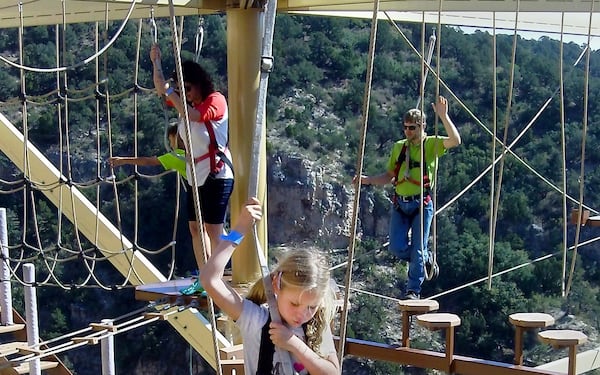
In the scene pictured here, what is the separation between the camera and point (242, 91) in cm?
301

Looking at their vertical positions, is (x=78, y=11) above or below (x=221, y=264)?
above

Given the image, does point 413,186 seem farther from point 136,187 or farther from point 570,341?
point 136,187

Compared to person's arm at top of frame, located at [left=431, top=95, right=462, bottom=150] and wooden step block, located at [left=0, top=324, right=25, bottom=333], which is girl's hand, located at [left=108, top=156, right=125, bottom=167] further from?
wooden step block, located at [left=0, top=324, right=25, bottom=333]

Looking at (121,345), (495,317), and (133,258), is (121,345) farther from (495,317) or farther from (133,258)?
(133,258)

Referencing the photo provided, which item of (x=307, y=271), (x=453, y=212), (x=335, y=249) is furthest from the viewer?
Result: (x=335, y=249)

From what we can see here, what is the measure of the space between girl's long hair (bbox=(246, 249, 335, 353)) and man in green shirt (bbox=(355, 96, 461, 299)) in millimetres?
1705

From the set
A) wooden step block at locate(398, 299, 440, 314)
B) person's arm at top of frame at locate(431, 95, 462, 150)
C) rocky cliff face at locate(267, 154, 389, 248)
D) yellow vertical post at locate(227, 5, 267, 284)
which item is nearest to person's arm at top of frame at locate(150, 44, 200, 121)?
yellow vertical post at locate(227, 5, 267, 284)

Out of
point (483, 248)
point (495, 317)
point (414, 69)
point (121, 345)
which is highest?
point (414, 69)

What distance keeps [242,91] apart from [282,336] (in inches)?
65.3

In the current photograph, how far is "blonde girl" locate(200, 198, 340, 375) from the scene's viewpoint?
145 centimetres

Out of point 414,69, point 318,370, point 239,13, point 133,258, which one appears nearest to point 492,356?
point 414,69

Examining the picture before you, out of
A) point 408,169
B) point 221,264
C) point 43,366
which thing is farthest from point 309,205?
point 221,264

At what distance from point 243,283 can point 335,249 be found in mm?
17009

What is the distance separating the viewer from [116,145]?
19.2 metres
